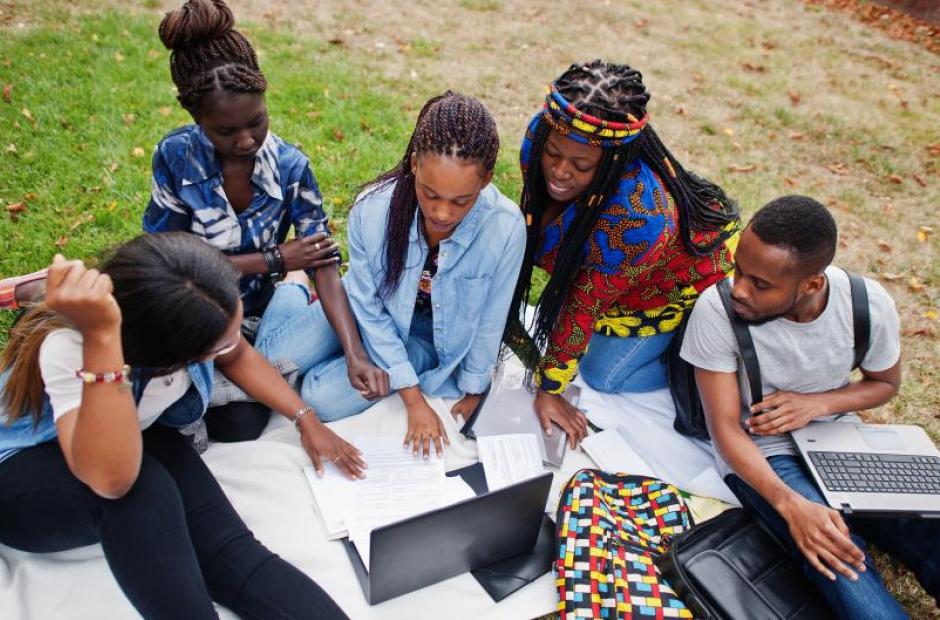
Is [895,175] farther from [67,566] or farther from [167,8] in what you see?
[167,8]

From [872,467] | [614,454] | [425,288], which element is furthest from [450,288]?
[872,467]

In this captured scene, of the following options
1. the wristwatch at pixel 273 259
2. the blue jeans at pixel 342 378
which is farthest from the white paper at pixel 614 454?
the wristwatch at pixel 273 259

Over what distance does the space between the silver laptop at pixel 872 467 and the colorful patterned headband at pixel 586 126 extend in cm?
141

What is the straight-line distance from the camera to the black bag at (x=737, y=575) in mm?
2217

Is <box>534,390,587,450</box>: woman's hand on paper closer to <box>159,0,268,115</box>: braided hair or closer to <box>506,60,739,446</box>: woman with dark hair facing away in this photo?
<box>506,60,739,446</box>: woman with dark hair facing away

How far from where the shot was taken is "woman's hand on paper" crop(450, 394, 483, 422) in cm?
301

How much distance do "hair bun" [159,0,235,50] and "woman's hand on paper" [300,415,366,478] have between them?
58.6 inches

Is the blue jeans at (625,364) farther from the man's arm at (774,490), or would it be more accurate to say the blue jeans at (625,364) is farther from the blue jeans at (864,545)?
the blue jeans at (864,545)

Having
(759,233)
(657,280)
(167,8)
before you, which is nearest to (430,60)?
(167,8)

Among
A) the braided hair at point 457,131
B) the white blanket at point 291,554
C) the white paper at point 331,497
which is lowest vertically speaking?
the white blanket at point 291,554

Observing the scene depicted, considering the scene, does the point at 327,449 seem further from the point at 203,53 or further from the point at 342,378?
the point at 203,53

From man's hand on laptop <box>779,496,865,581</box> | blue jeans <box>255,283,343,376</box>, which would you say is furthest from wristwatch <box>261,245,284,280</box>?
man's hand on laptop <box>779,496,865,581</box>

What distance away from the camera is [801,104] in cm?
643

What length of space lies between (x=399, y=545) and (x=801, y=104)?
625 centimetres
